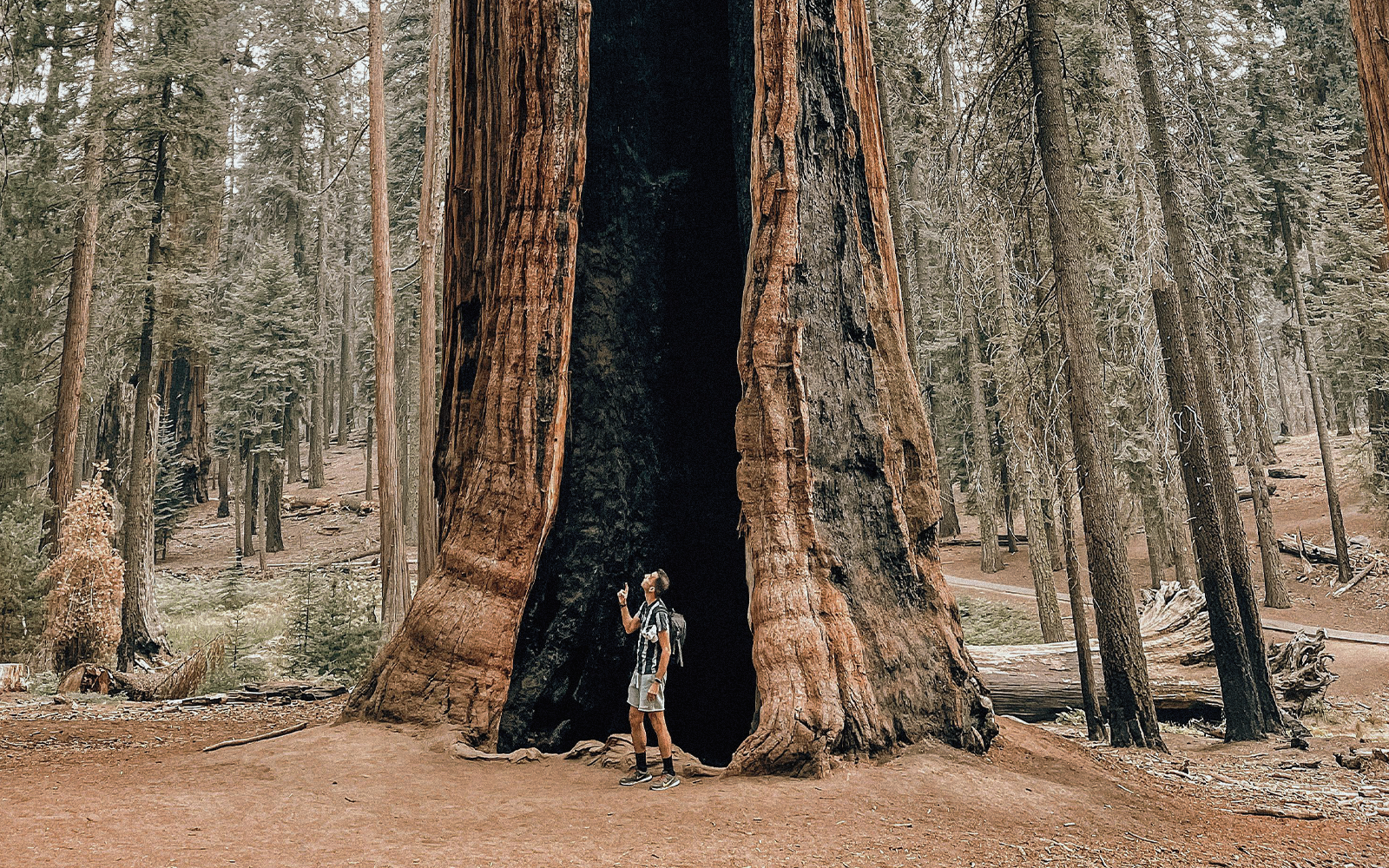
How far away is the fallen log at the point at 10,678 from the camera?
9.95 metres

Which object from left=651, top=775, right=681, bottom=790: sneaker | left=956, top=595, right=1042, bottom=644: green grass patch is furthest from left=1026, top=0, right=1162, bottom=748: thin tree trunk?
left=956, top=595, right=1042, bottom=644: green grass patch

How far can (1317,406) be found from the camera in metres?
18.4

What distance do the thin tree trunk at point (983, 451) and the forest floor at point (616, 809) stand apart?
519 inches

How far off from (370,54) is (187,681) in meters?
8.67

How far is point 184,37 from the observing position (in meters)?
15.1

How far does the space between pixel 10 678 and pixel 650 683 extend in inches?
Answer: 384

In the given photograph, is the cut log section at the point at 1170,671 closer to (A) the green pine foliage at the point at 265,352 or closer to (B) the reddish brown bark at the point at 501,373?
(B) the reddish brown bark at the point at 501,373

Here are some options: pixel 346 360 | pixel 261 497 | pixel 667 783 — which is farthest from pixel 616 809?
pixel 346 360

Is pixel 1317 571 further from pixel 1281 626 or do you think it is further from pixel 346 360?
pixel 346 360

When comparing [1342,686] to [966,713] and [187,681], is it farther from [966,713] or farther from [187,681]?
[187,681]

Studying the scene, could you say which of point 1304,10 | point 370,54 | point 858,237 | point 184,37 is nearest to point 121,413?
point 184,37

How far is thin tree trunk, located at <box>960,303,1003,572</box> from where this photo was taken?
19.9m

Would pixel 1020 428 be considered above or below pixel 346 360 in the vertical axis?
below

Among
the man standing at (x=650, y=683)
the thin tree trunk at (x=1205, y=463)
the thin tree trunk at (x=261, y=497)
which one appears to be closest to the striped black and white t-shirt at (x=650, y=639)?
the man standing at (x=650, y=683)
